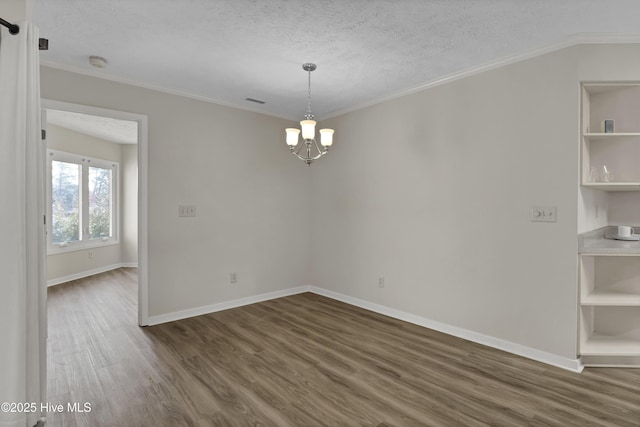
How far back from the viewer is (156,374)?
253 centimetres

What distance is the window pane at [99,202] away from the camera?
20.4 feet

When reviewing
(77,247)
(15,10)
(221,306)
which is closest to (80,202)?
(77,247)

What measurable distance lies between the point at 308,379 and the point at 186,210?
2.43m

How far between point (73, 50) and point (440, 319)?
4.33 m

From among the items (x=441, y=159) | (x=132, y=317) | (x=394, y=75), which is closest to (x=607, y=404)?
(x=441, y=159)

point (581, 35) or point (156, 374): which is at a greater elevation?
point (581, 35)

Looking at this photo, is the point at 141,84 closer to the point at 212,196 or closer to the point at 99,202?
the point at 212,196

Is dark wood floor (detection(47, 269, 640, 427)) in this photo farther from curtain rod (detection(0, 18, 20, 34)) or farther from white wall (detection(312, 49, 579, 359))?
curtain rod (detection(0, 18, 20, 34))

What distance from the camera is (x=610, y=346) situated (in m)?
2.67

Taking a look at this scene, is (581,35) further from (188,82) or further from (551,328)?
(188,82)

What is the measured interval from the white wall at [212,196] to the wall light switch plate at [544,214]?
3066 millimetres

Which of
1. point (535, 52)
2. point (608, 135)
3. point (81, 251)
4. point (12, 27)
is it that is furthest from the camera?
point (81, 251)

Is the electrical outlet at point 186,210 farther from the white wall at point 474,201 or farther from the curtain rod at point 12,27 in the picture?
the curtain rod at point 12,27

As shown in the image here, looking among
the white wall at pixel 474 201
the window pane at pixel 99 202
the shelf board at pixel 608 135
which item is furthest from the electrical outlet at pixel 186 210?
the shelf board at pixel 608 135
